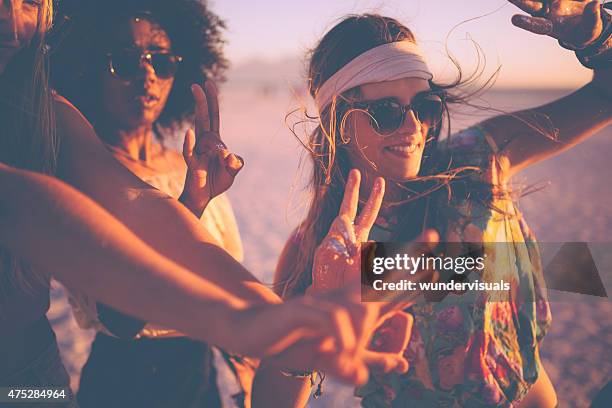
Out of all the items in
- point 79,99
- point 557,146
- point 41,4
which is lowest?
point 79,99

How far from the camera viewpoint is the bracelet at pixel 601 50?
1.83m

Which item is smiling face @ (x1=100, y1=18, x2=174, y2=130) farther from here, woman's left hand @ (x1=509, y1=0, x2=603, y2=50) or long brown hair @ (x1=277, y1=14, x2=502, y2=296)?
woman's left hand @ (x1=509, y1=0, x2=603, y2=50)

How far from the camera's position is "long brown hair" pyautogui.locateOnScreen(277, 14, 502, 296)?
186 cm

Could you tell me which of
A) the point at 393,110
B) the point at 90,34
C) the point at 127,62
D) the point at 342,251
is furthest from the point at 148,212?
the point at 90,34

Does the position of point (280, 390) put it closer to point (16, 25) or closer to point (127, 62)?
point (16, 25)

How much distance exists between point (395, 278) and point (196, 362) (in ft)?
4.73

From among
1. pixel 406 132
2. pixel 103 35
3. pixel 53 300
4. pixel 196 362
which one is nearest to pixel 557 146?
pixel 406 132

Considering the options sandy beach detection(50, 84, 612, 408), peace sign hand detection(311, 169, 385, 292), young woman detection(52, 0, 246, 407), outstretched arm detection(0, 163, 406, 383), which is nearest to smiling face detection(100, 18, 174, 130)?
young woman detection(52, 0, 246, 407)

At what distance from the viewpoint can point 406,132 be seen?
175 centimetres

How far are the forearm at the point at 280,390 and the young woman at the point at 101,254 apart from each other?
56 cm

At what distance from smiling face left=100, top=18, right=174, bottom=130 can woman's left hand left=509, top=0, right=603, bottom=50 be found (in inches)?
68.3

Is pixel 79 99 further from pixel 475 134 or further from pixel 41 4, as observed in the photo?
pixel 475 134

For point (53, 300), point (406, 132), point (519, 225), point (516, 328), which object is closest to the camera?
point (406, 132)

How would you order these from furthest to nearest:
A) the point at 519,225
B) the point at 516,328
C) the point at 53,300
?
the point at 53,300 < the point at 519,225 < the point at 516,328
